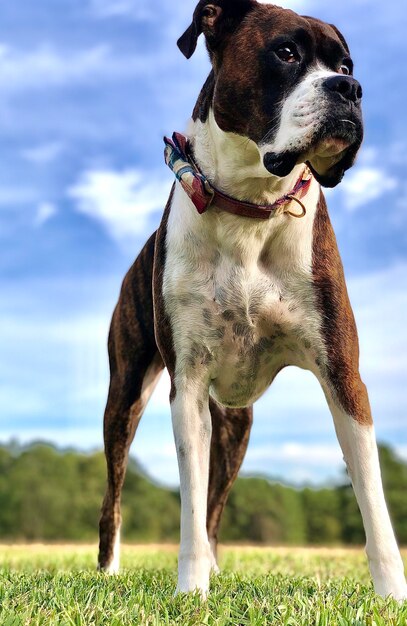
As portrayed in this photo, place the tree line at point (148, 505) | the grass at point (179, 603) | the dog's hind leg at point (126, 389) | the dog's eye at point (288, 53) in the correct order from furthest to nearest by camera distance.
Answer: the tree line at point (148, 505) → the dog's hind leg at point (126, 389) → the dog's eye at point (288, 53) → the grass at point (179, 603)

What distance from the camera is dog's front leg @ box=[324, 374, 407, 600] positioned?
163 inches

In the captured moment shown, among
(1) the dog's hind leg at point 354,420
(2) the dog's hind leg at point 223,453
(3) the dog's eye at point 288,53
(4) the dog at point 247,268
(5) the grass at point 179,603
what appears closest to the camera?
(5) the grass at point 179,603

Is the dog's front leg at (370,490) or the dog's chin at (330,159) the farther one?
the dog's front leg at (370,490)

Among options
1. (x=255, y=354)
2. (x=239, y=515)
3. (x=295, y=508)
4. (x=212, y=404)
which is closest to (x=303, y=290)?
(x=255, y=354)

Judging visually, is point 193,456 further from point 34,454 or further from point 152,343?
point 34,454

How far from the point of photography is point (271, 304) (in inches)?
169

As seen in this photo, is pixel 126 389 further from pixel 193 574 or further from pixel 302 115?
pixel 302 115

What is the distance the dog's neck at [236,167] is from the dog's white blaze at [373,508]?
113 centimetres

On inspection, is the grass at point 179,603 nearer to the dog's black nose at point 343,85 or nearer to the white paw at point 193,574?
the white paw at point 193,574

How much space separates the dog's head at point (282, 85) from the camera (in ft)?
12.1

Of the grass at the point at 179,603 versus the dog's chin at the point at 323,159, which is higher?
the dog's chin at the point at 323,159

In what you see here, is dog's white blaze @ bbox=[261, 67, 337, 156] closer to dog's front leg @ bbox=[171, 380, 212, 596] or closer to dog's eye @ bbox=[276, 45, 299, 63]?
dog's eye @ bbox=[276, 45, 299, 63]

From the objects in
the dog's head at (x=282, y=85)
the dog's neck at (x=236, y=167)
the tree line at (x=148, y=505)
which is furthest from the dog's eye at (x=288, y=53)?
the tree line at (x=148, y=505)

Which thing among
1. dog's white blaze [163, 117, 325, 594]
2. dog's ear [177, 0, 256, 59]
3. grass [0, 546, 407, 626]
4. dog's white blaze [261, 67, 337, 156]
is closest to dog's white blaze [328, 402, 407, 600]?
grass [0, 546, 407, 626]
